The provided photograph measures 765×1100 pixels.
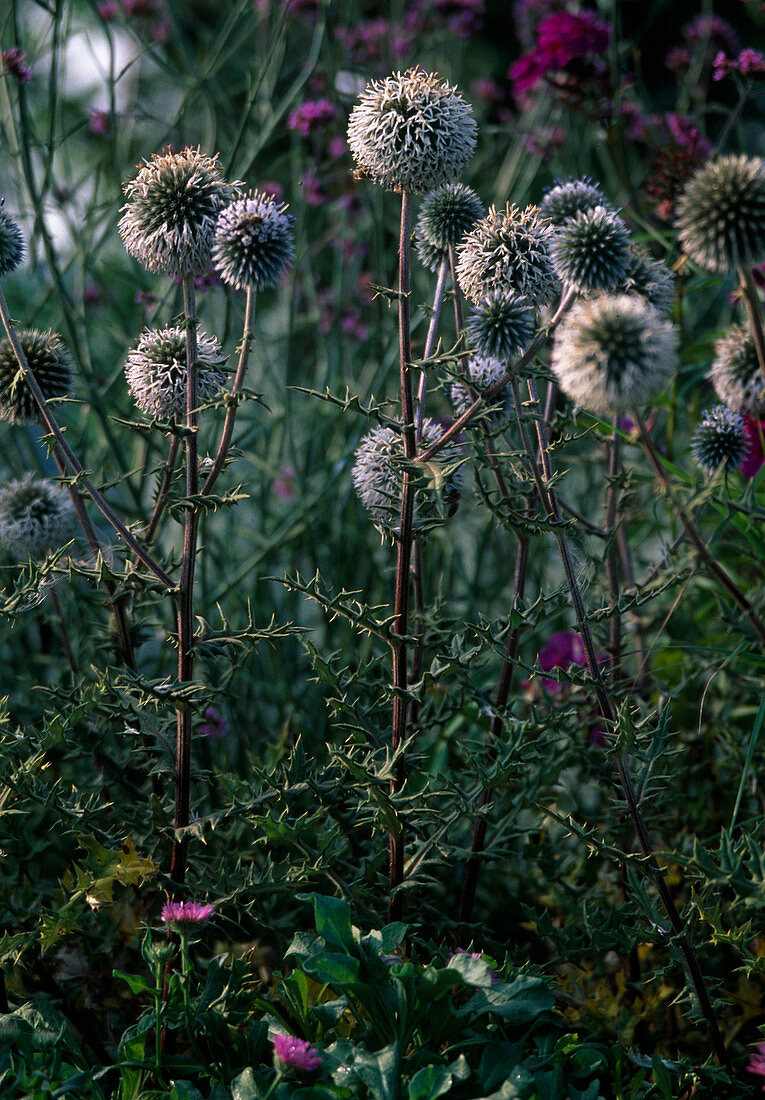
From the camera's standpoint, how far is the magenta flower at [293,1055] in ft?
4.80

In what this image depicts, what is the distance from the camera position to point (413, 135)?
1.81 m

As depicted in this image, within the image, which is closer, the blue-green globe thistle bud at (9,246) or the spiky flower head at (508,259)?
the spiky flower head at (508,259)

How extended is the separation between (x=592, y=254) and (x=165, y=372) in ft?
2.96

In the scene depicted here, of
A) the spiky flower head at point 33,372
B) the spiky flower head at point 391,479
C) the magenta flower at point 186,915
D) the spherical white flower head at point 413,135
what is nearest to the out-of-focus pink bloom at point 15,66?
the spiky flower head at point 33,372

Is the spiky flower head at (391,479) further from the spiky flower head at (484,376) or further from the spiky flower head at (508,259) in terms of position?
the spiky flower head at (508,259)

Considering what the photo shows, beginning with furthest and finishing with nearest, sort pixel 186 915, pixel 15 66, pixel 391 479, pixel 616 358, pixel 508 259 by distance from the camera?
pixel 15 66 < pixel 391 479 < pixel 508 259 < pixel 186 915 < pixel 616 358

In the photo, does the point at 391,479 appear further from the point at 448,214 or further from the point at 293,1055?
the point at 293,1055

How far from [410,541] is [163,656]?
56.7 inches

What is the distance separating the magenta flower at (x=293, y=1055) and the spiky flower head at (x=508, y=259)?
53.8 inches

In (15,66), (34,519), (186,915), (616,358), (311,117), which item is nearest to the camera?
(616,358)

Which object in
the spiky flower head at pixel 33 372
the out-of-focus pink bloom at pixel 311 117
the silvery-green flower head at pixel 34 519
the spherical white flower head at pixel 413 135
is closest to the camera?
the spherical white flower head at pixel 413 135

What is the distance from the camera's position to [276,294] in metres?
5.37

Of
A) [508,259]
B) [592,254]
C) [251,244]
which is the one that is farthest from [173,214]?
[592,254]

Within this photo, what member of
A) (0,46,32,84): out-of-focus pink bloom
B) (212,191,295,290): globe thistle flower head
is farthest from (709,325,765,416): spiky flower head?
(0,46,32,84): out-of-focus pink bloom
